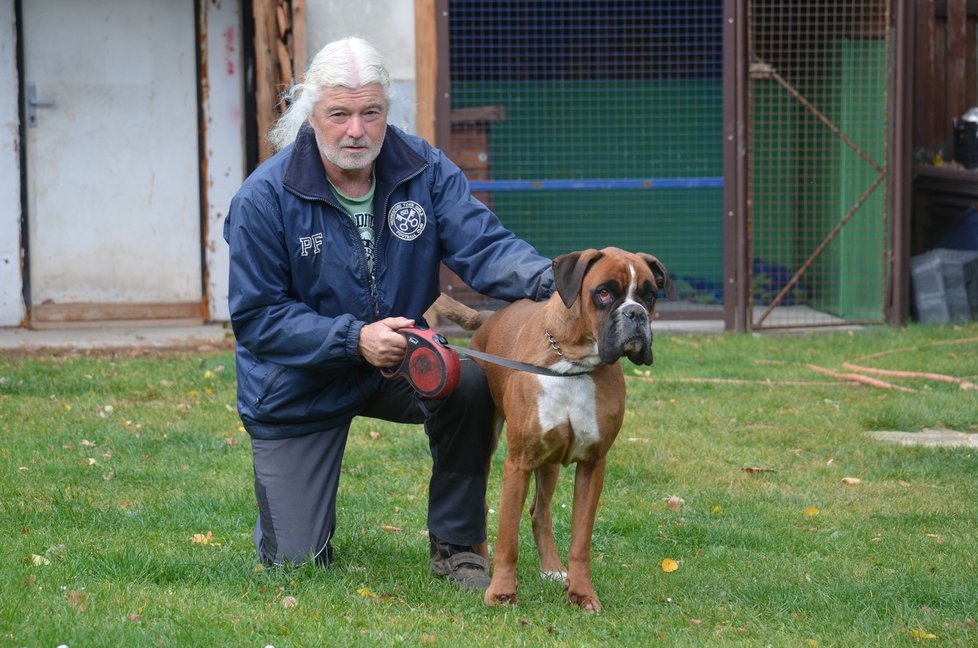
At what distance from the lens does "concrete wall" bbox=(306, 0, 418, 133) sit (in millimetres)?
9164

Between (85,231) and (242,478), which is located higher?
(85,231)

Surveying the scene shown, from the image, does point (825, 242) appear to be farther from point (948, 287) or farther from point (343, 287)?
point (343, 287)

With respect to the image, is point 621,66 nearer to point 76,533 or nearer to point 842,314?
point 842,314

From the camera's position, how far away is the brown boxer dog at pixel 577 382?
363cm

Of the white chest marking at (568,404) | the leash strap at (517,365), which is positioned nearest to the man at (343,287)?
the leash strap at (517,365)

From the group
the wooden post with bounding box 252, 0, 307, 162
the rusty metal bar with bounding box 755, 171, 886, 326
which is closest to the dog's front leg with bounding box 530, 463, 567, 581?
the wooden post with bounding box 252, 0, 307, 162

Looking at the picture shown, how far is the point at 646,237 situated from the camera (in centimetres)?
1167

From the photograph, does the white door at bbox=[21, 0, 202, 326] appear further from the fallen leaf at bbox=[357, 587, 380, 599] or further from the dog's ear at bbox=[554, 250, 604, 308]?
the dog's ear at bbox=[554, 250, 604, 308]

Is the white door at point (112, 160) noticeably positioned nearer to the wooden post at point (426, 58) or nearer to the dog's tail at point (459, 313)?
the wooden post at point (426, 58)

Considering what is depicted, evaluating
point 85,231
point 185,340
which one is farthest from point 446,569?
point 85,231

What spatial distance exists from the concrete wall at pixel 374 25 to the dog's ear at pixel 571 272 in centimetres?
567

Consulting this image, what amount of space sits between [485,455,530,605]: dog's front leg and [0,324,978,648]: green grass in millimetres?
69

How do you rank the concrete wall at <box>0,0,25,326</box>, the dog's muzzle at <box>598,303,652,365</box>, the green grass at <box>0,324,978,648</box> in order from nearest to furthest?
the dog's muzzle at <box>598,303,652,365</box>, the green grass at <box>0,324,978,648</box>, the concrete wall at <box>0,0,25,326</box>

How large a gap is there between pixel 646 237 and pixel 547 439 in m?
8.03
